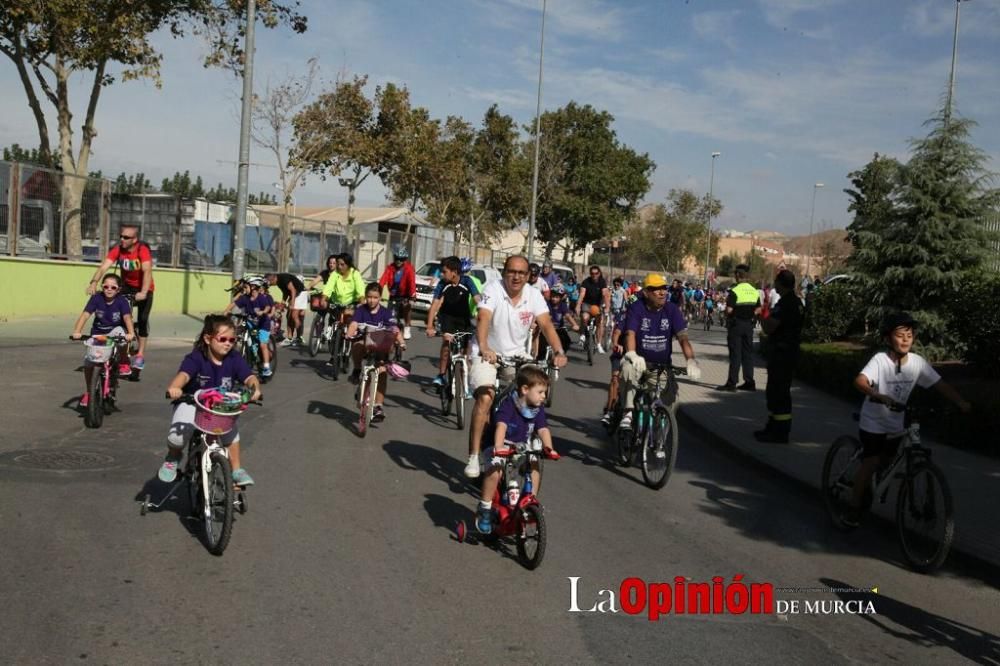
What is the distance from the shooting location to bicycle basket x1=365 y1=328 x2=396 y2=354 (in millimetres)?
11031

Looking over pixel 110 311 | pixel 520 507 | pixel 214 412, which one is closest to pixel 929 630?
pixel 520 507

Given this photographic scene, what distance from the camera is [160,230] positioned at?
2612 cm

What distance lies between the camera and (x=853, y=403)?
1638 centimetres

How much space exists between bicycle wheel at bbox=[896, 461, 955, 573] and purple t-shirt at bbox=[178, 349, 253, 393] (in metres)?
4.67

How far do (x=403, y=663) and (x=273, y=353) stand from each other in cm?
1123

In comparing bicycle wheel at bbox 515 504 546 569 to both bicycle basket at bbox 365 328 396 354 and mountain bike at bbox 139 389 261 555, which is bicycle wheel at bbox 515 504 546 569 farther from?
bicycle basket at bbox 365 328 396 354

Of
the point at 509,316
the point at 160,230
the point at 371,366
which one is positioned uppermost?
the point at 160,230

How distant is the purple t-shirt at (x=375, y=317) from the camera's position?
1137cm

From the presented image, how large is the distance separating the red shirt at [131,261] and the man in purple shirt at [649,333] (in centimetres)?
650

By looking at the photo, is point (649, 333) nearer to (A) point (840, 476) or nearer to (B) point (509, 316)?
(B) point (509, 316)

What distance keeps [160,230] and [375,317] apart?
16573 millimetres

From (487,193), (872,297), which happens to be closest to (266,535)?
(872,297)

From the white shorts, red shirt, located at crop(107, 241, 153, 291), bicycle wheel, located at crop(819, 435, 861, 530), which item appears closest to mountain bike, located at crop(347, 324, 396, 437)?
red shirt, located at crop(107, 241, 153, 291)

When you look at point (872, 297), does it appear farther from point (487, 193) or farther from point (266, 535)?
point (487, 193)
